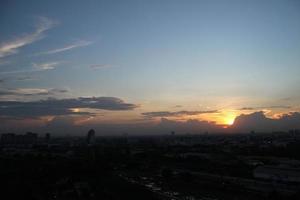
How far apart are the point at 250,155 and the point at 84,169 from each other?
16.6m

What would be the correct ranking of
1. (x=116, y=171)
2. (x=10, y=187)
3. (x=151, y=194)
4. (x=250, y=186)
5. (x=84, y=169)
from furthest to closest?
1. (x=116, y=171)
2. (x=84, y=169)
3. (x=250, y=186)
4. (x=151, y=194)
5. (x=10, y=187)

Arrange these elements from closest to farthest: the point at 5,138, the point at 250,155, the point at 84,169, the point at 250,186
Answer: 1. the point at 250,186
2. the point at 84,169
3. the point at 250,155
4. the point at 5,138

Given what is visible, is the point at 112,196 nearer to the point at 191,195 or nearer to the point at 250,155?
the point at 191,195

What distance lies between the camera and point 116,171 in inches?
992

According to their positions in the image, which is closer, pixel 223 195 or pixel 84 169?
pixel 223 195

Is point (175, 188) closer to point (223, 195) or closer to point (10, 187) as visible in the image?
point (223, 195)


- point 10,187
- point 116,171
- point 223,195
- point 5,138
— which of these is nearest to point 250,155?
point 116,171

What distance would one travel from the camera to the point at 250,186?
58.3ft

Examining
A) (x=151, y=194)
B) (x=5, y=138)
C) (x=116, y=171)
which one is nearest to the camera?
(x=151, y=194)

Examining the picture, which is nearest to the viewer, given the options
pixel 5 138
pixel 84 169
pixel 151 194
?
pixel 151 194

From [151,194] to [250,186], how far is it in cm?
475

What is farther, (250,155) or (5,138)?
(5,138)

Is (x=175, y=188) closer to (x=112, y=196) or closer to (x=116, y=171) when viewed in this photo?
(x=112, y=196)

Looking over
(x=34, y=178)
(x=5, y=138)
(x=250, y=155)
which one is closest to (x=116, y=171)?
(x=34, y=178)
